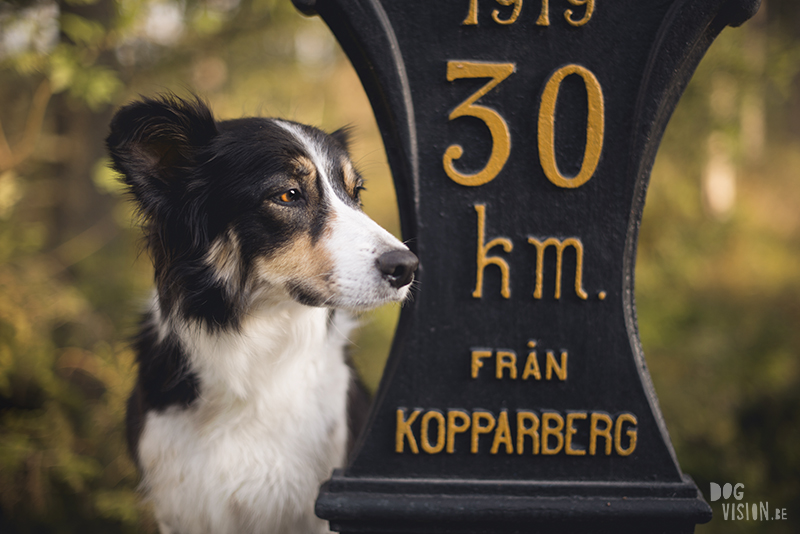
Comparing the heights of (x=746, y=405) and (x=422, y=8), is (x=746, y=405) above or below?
below

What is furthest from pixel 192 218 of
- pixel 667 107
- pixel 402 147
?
pixel 667 107

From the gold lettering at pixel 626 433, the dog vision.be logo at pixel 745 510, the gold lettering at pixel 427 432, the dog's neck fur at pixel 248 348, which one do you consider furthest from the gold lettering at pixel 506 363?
the dog vision.be logo at pixel 745 510

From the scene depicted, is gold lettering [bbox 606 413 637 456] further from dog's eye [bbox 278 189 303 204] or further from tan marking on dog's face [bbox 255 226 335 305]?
dog's eye [bbox 278 189 303 204]

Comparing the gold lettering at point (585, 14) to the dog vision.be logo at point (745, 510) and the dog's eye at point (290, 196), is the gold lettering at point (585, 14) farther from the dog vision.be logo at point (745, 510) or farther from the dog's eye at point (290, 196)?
the dog vision.be logo at point (745, 510)

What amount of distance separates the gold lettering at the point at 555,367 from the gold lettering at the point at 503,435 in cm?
17

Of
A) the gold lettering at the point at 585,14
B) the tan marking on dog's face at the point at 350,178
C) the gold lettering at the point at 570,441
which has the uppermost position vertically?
the gold lettering at the point at 585,14

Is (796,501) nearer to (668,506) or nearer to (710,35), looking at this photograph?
(668,506)

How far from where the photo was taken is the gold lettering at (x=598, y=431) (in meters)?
1.51

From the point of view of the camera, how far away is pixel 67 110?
3.82 meters

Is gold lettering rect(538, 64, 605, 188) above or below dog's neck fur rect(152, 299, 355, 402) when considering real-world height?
above

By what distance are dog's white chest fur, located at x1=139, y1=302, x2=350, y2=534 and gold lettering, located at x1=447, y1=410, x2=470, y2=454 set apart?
1.70 ft

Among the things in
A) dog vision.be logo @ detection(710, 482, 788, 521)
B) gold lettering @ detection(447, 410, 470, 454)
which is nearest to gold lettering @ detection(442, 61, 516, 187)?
gold lettering @ detection(447, 410, 470, 454)

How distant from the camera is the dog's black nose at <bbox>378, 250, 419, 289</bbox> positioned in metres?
1.45

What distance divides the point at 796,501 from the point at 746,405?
727 millimetres
